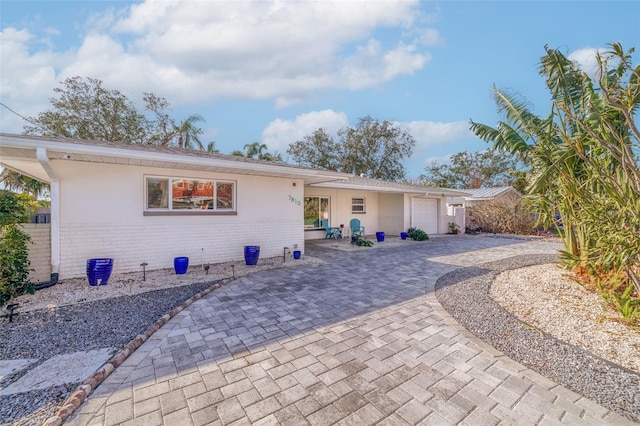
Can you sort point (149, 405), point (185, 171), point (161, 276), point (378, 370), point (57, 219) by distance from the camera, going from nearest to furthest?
point (149, 405) < point (378, 370) < point (57, 219) < point (161, 276) < point (185, 171)

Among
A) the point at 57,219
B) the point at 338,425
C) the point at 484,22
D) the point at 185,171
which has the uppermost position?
the point at 484,22

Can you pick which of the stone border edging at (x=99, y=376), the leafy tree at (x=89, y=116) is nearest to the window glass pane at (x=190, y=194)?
the stone border edging at (x=99, y=376)

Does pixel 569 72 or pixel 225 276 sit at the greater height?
pixel 569 72

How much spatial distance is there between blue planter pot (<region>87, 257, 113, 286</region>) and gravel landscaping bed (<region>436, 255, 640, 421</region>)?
6994 mm

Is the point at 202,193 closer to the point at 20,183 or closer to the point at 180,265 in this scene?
the point at 180,265

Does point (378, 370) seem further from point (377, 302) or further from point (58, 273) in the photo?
point (58, 273)

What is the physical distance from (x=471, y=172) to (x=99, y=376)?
37.9m

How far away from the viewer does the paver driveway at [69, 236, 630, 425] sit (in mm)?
2242

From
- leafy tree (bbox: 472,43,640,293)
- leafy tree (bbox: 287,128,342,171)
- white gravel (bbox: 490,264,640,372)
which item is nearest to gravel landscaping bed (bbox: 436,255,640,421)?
white gravel (bbox: 490,264,640,372)

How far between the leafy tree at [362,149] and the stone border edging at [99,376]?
25.8 meters

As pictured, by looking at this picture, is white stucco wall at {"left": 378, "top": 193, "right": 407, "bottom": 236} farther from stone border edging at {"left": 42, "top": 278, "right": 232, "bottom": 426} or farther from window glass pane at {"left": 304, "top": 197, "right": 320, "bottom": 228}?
stone border edging at {"left": 42, "top": 278, "right": 232, "bottom": 426}

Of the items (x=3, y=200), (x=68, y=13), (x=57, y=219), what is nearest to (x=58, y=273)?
(x=57, y=219)

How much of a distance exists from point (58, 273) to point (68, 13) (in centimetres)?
787

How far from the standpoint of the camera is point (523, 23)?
7.91 metres
